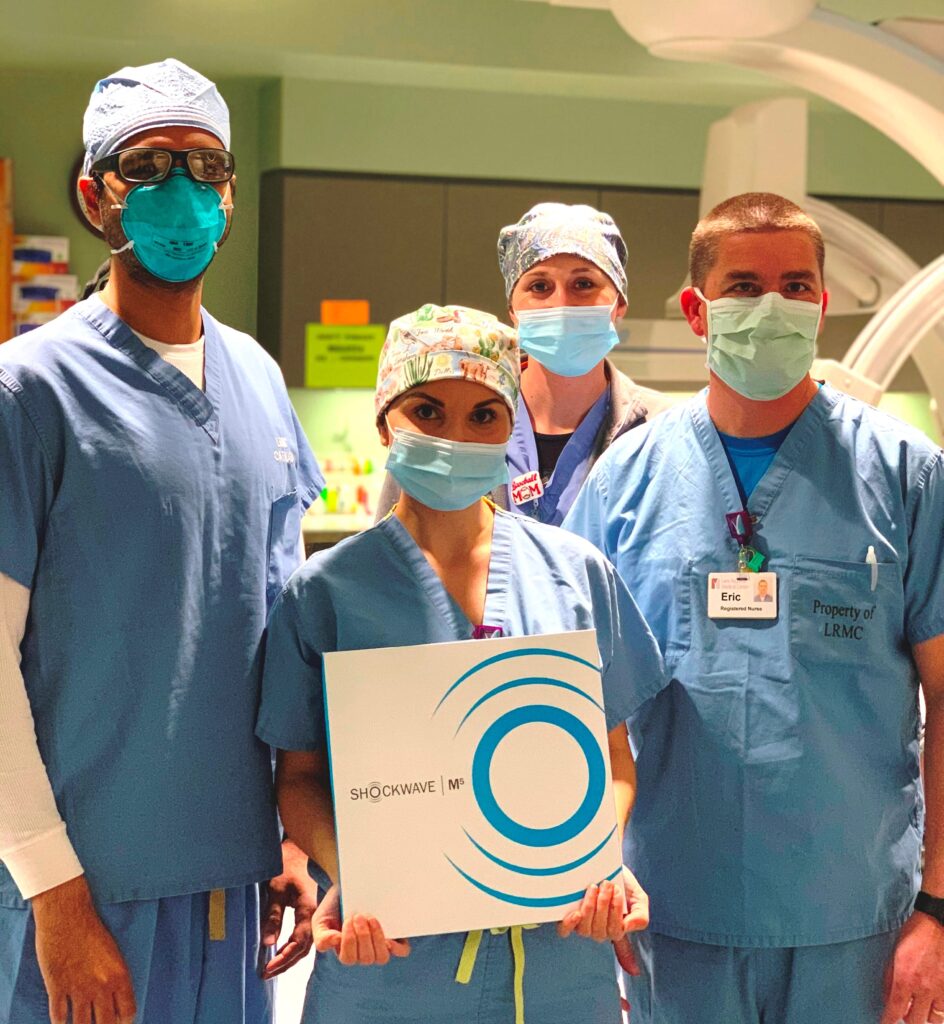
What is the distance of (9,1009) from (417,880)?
1.57 feet

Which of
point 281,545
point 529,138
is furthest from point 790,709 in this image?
point 529,138

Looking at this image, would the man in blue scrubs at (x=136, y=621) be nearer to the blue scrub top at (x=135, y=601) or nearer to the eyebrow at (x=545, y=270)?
the blue scrub top at (x=135, y=601)

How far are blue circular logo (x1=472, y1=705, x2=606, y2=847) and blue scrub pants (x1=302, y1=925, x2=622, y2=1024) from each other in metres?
0.11

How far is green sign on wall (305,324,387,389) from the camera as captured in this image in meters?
4.21

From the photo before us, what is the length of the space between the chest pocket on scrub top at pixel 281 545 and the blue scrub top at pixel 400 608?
109 millimetres

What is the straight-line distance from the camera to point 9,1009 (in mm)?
1470

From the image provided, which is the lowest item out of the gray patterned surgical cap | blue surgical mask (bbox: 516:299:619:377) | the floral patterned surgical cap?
the floral patterned surgical cap

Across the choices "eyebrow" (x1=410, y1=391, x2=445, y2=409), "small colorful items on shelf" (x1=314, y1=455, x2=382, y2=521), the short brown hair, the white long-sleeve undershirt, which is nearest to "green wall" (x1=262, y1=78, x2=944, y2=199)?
"small colorful items on shelf" (x1=314, y1=455, x2=382, y2=521)

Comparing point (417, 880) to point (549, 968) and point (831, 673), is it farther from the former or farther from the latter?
point (831, 673)

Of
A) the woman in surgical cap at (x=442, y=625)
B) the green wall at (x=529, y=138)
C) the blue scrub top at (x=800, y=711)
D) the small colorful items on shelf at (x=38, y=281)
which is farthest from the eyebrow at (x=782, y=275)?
the small colorful items on shelf at (x=38, y=281)

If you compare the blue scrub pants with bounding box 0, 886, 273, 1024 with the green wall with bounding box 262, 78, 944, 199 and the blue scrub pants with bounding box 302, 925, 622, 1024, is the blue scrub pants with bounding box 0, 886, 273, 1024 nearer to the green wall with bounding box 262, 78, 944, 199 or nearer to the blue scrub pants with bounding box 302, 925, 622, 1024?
the blue scrub pants with bounding box 302, 925, 622, 1024

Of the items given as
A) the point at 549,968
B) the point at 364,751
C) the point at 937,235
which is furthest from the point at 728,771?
the point at 937,235

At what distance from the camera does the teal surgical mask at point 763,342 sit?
66.9 inches

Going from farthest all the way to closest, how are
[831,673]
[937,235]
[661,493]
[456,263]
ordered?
[937,235], [456,263], [661,493], [831,673]
